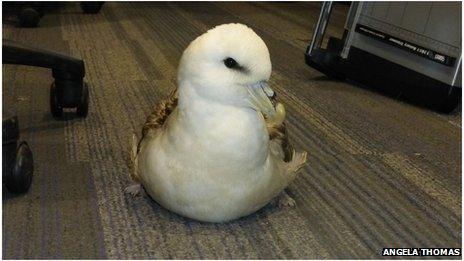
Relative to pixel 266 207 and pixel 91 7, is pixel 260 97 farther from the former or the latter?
pixel 91 7

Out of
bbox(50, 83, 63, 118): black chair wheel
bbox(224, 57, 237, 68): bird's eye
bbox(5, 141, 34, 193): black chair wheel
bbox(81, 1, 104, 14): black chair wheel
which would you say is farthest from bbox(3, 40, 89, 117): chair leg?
bbox(81, 1, 104, 14): black chair wheel

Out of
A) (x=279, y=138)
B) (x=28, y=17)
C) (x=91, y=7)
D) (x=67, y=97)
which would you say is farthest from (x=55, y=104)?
(x=91, y=7)

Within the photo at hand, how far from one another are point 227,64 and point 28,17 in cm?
153

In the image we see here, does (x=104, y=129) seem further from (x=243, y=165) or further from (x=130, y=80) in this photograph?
(x=243, y=165)

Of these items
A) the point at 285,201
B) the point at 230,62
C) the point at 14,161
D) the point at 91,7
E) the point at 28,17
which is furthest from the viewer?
the point at 91,7

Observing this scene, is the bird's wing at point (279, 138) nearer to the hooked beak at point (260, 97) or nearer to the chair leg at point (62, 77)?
the hooked beak at point (260, 97)

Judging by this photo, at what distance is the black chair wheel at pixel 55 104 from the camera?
3.97 ft

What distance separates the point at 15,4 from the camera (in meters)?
2.13

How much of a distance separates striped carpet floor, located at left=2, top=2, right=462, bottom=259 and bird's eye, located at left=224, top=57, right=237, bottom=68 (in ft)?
0.87

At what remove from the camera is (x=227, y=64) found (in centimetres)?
73

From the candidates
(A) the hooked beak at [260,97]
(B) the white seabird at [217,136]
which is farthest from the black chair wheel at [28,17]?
(A) the hooked beak at [260,97]

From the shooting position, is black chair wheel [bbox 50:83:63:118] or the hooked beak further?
black chair wheel [bbox 50:83:63:118]

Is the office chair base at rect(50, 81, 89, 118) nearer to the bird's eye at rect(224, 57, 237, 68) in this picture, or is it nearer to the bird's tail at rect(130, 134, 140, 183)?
the bird's tail at rect(130, 134, 140, 183)

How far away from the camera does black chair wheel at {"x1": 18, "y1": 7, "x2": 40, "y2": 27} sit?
6.64ft
